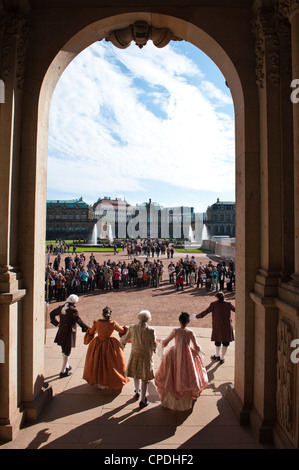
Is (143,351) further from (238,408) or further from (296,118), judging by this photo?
(296,118)

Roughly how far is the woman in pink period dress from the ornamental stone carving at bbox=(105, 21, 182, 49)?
4503 millimetres

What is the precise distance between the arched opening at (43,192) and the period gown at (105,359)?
888mm

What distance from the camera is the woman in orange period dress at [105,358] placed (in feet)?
17.4

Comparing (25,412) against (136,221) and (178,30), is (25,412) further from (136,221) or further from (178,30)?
(136,221)

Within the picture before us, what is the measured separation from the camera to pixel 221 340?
6.51m

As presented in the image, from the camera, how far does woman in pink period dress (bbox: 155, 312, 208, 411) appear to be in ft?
15.3

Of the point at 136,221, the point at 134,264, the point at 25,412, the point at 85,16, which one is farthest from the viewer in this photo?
the point at 136,221

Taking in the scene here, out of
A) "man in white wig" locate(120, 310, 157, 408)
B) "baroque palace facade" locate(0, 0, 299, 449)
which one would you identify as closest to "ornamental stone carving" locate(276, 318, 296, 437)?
"baroque palace facade" locate(0, 0, 299, 449)

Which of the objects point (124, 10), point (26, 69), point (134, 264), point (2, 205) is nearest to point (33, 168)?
point (2, 205)

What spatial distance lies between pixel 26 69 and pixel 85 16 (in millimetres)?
1197

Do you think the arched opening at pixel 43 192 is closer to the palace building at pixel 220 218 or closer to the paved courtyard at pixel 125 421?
the paved courtyard at pixel 125 421

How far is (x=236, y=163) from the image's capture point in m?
4.98

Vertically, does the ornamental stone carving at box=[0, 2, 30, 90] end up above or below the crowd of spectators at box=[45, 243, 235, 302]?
above

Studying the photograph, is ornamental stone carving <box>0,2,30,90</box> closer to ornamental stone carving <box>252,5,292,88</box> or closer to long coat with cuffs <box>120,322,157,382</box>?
ornamental stone carving <box>252,5,292,88</box>
